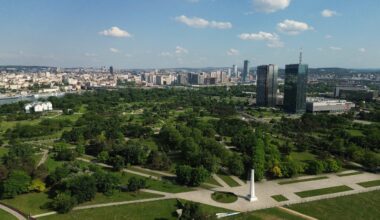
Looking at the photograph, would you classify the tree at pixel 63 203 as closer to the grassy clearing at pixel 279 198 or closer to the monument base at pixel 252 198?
the monument base at pixel 252 198

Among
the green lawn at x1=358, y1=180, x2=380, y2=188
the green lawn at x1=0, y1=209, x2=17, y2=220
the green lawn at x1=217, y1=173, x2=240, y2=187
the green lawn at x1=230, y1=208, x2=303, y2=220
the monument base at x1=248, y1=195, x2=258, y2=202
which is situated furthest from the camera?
the green lawn at x1=358, y1=180, x2=380, y2=188

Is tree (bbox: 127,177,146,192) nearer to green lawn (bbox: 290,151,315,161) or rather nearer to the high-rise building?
green lawn (bbox: 290,151,315,161)

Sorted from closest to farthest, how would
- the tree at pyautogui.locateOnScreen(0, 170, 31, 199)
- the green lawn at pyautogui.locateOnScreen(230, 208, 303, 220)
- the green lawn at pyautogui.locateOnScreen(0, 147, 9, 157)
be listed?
the green lawn at pyautogui.locateOnScreen(230, 208, 303, 220)
the tree at pyautogui.locateOnScreen(0, 170, 31, 199)
the green lawn at pyautogui.locateOnScreen(0, 147, 9, 157)

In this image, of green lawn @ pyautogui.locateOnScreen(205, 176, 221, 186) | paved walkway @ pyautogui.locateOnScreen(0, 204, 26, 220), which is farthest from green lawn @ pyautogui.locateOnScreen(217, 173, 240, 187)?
paved walkway @ pyautogui.locateOnScreen(0, 204, 26, 220)

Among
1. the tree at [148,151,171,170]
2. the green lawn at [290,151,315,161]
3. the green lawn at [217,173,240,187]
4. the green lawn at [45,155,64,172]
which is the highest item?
the tree at [148,151,171,170]

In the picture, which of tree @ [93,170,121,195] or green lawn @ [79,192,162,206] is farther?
tree @ [93,170,121,195]

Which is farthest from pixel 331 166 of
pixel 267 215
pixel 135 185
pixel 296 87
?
pixel 296 87

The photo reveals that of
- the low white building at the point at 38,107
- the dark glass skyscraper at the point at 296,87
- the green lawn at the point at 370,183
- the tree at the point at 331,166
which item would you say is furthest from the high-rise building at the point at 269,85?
the green lawn at the point at 370,183
